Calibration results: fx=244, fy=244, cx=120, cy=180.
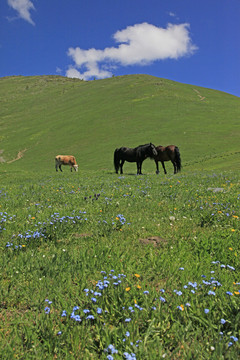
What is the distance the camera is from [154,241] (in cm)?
545

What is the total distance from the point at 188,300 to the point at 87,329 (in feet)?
4.45

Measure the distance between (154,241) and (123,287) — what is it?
7.62 feet

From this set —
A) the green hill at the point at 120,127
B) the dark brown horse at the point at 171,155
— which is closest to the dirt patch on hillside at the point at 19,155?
the green hill at the point at 120,127

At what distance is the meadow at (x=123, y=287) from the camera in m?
2.57

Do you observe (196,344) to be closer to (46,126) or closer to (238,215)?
(238,215)

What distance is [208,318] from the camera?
2.81 m

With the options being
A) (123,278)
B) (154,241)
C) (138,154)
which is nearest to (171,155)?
(138,154)

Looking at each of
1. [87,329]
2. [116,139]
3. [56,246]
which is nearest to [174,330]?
[87,329]

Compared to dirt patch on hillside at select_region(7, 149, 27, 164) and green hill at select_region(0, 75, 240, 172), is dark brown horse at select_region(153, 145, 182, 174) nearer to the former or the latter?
green hill at select_region(0, 75, 240, 172)

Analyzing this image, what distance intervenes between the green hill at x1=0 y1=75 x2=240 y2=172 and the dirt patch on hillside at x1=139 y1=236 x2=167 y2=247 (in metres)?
22.7

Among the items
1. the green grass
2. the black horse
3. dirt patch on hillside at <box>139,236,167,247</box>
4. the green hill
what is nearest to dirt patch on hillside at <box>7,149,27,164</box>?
the green hill

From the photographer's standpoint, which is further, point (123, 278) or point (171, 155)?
point (171, 155)

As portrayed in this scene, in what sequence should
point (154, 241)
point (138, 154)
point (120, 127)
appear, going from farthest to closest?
point (120, 127), point (138, 154), point (154, 241)

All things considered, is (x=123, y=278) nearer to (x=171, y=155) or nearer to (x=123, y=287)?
(x=123, y=287)
